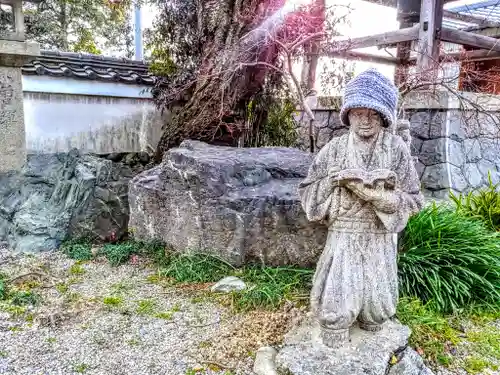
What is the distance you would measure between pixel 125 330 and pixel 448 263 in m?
2.72

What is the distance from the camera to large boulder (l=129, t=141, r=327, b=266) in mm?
3846

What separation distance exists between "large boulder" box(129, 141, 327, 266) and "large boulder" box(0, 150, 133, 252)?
0.49 m

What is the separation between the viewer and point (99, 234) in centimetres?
495

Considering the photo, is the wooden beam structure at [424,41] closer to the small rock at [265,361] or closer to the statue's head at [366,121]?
the statue's head at [366,121]

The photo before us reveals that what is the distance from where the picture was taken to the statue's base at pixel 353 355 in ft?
7.53

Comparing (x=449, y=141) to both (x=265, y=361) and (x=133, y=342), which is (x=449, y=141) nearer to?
(x=265, y=361)

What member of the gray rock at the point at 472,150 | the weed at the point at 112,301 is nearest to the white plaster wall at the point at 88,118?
the weed at the point at 112,301

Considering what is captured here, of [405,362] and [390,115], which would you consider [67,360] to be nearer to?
[405,362]

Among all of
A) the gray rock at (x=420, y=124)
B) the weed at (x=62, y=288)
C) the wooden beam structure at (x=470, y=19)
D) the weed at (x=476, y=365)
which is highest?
the wooden beam structure at (x=470, y=19)

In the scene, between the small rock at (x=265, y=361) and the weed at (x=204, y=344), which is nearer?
the small rock at (x=265, y=361)

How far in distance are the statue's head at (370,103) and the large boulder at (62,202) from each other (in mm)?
3516

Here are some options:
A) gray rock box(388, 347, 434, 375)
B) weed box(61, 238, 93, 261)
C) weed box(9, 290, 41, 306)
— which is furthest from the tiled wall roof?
gray rock box(388, 347, 434, 375)

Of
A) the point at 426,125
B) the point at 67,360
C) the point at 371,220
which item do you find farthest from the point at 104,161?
the point at 426,125

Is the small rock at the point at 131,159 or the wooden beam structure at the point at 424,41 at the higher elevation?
the wooden beam structure at the point at 424,41
